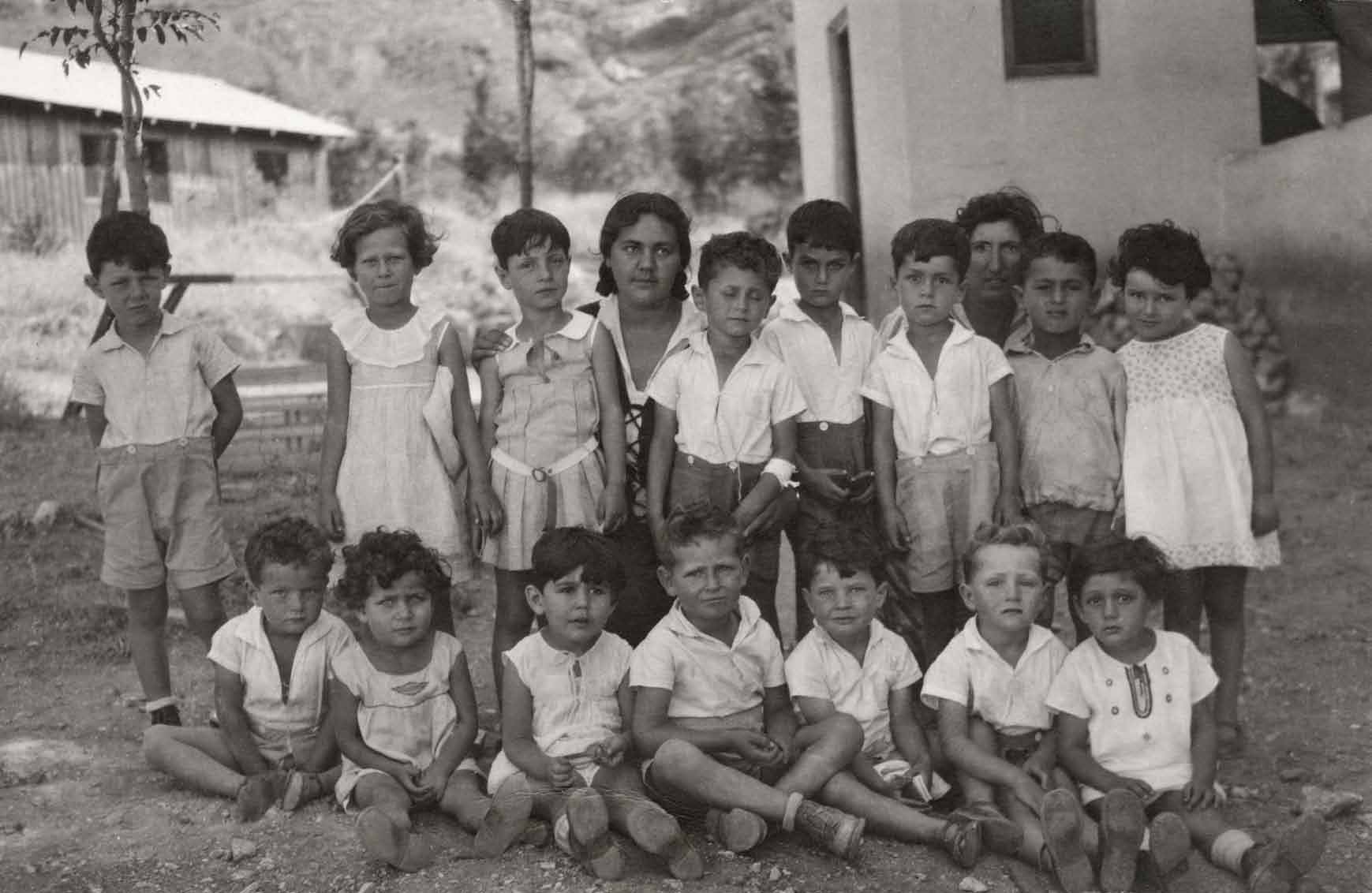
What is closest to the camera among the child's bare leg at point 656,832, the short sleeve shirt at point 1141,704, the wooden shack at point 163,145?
the child's bare leg at point 656,832

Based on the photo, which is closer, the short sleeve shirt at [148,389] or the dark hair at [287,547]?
the dark hair at [287,547]

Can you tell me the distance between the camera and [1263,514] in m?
3.65

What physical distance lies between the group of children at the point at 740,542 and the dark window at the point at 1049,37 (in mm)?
5064

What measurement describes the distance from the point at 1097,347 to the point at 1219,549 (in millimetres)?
638

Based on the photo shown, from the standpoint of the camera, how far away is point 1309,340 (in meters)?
8.34

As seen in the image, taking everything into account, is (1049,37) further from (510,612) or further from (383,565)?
(383,565)

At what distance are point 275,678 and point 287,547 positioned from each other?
1.13 feet

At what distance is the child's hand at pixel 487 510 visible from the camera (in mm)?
3611

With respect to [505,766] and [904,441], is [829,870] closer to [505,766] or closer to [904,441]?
[505,766]

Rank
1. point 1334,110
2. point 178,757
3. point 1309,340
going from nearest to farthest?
point 178,757, point 1309,340, point 1334,110

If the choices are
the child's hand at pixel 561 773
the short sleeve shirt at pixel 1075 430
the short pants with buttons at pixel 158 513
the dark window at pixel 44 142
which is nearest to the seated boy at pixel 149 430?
the short pants with buttons at pixel 158 513

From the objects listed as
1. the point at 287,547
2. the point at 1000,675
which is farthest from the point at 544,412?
the point at 1000,675

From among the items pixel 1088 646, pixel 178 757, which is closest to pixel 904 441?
pixel 1088 646

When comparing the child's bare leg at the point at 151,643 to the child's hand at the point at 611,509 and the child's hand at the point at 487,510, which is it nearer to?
the child's hand at the point at 487,510
